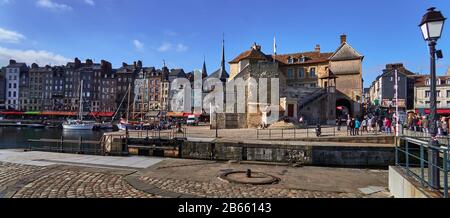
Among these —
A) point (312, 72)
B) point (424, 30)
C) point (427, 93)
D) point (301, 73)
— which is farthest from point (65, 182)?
point (427, 93)

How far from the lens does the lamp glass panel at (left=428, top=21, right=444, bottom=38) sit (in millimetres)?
6250

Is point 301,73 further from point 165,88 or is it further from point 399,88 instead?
point 165,88

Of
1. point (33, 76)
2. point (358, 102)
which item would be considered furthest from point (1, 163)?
point (33, 76)

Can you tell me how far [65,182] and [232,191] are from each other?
485 cm

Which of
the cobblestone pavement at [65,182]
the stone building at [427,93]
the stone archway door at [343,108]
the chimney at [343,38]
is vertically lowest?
the cobblestone pavement at [65,182]

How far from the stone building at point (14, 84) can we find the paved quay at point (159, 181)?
349 ft

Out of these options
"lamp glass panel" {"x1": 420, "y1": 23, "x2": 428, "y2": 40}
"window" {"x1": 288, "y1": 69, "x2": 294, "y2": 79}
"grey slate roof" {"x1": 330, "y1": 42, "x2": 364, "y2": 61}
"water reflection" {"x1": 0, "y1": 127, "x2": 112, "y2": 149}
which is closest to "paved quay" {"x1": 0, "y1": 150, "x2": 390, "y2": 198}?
"lamp glass panel" {"x1": 420, "y1": 23, "x2": 428, "y2": 40}

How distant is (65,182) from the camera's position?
27.4 ft

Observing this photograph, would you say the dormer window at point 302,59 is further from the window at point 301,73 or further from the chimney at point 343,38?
the chimney at point 343,38

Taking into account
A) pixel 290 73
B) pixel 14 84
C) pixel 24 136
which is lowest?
pixel 24 136

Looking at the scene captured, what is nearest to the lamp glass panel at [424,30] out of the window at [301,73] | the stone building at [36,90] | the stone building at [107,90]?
the window at [301,73]

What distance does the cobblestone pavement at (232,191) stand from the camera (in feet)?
24.5

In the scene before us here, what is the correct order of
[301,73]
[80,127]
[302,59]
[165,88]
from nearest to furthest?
[302,59]
[301,73]
[80,127]
[165,88]

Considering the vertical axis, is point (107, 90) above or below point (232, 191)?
above
